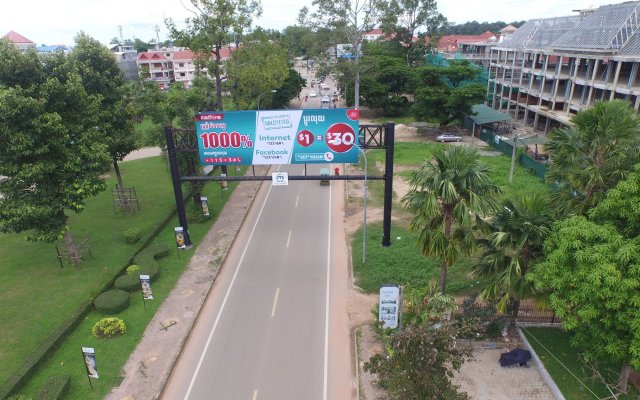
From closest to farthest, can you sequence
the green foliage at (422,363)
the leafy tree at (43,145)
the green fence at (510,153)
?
the green foliage at (422,363)
the leafy tree at (43,145)
the green fence at (510,153)

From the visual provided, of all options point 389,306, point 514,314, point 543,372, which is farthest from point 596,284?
point 389,306

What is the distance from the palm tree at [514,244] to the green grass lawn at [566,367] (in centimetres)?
336

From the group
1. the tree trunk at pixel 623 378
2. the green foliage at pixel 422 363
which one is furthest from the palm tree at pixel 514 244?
the green foliage at pixel 422 363

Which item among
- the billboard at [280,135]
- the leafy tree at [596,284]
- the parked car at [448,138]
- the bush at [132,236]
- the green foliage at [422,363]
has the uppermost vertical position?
the billboard at [280,135]

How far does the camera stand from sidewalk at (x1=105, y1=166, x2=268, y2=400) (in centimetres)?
1708

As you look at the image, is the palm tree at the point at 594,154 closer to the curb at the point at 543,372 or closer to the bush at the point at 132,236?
the curb at the point at 543,372

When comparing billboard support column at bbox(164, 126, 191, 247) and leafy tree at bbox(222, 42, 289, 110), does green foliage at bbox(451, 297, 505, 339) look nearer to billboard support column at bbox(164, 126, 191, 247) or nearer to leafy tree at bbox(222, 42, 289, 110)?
billboard support column at bbox(164, 126, 191, 247)

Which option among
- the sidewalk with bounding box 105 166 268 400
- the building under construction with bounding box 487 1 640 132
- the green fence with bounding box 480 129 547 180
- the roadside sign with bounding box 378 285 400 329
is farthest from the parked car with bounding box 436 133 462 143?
the roadside sign with bounding box 378 285 400 329

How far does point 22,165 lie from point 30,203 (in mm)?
2095

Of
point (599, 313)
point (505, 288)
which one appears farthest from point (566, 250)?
point (505, 288)

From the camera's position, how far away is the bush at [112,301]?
70.4 ft

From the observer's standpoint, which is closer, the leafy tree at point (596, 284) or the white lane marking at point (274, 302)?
the leafy tree at point (596, 284)

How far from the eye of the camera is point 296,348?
755 inches

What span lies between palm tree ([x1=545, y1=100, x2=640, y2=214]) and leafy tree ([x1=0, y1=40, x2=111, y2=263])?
79.0 feet
